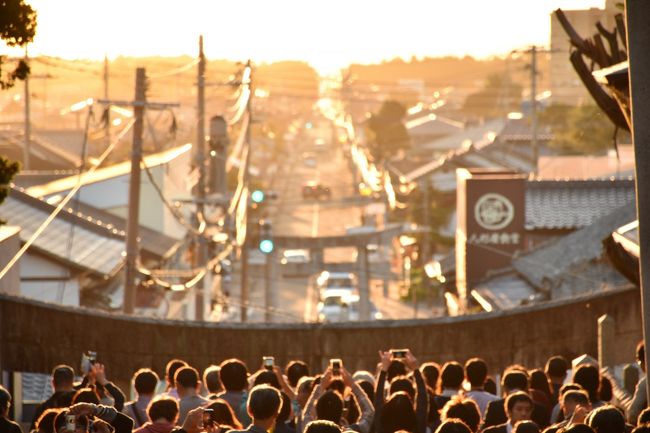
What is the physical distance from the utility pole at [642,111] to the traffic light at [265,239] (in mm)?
23896

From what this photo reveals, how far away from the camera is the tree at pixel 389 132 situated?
97375 millimetres

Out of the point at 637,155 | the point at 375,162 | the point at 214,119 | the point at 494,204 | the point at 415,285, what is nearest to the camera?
the point at 637,155

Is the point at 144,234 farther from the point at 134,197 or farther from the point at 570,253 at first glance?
the point at 134,197

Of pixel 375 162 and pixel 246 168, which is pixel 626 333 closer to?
pixel 246 168

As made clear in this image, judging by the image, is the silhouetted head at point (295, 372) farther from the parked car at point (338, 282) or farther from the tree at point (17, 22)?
the parked car at point (338, 282)

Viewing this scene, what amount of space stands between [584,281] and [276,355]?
50.9ft

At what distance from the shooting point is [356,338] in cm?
1548

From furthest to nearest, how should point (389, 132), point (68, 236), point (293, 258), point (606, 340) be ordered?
point (389, 132)
point (293, 258)
point (68, 236)
point (606, 340)

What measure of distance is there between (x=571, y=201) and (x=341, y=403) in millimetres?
29871

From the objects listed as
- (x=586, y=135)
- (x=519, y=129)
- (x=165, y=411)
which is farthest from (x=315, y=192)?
(x=165, y=411)

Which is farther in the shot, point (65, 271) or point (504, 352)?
point (65, 271)

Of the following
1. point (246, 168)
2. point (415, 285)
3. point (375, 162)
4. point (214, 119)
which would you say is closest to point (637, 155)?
point (214, 119)

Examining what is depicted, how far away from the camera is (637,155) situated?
9.21 meters

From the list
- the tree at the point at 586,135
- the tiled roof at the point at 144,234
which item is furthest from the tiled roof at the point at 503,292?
the tree at the point at 586,135
